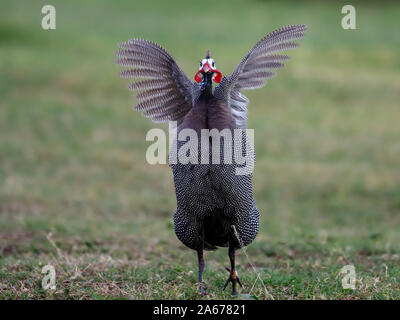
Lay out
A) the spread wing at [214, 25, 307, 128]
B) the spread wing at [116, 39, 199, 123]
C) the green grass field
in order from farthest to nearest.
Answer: the green grass field < the spread wing at [116, 39, 199, 123] < the spread wing at [214, 25, 307, 128]

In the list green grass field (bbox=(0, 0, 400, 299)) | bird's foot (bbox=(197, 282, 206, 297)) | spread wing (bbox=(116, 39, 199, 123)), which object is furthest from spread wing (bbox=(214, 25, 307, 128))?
green grass field (bbox=(0, 0, 400, 299))

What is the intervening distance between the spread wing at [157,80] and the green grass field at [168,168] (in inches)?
50.4

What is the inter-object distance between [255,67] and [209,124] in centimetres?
88

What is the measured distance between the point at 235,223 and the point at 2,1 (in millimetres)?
19437

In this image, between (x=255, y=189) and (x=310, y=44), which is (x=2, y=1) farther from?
(x=255, y=189)

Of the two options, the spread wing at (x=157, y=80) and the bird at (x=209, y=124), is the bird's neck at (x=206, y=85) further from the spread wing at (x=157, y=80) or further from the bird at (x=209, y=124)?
the spread wing at (x=157, y=80)

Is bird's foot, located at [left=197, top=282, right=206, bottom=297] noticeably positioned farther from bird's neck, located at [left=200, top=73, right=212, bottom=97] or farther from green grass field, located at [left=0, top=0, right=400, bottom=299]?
bird's neck, located at [left=200, top=73, right=212, bottom=97]

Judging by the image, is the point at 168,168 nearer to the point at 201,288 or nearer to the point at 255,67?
the point at 255,67

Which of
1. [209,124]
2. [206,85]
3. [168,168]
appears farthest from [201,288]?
[168,168]

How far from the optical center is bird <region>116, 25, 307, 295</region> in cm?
411

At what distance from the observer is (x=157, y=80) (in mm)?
4773

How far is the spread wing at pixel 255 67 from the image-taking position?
4.44m
